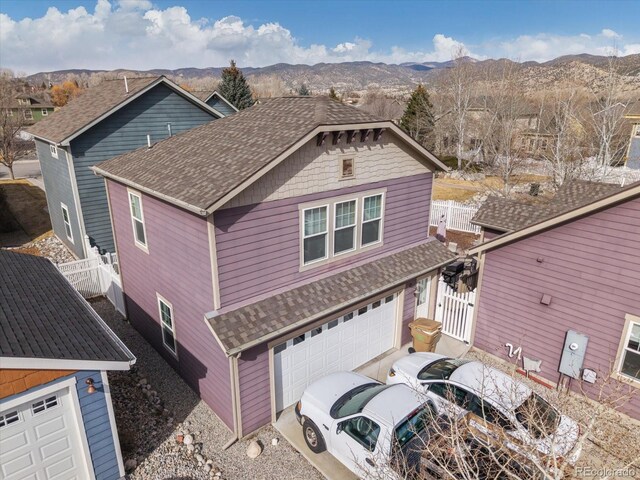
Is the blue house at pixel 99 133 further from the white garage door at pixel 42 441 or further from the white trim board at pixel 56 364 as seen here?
the white garage door at pixel 42 441

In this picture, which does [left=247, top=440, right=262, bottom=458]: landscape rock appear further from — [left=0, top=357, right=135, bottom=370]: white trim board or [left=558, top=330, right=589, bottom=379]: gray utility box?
[left=558, top=330, right=589, bottom=379]: gray utility box

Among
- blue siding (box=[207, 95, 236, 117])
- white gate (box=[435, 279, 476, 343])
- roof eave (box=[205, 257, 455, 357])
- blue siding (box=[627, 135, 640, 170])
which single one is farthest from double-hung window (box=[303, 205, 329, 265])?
blue siding (box=[627, 135, 640, 170])

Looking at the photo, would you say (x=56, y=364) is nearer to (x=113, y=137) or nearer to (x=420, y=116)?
(x=113, y=137)

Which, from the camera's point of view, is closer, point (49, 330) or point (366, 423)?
point (49, 330)

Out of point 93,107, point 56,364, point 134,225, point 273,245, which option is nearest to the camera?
point 56,364

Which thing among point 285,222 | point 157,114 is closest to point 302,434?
point 285,222

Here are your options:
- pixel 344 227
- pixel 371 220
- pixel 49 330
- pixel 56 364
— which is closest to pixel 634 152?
pixel 371 220

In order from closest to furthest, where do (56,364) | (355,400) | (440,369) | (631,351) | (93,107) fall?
(56,364)
(355,400)
(631,351)
(440,369)
(93,107)
